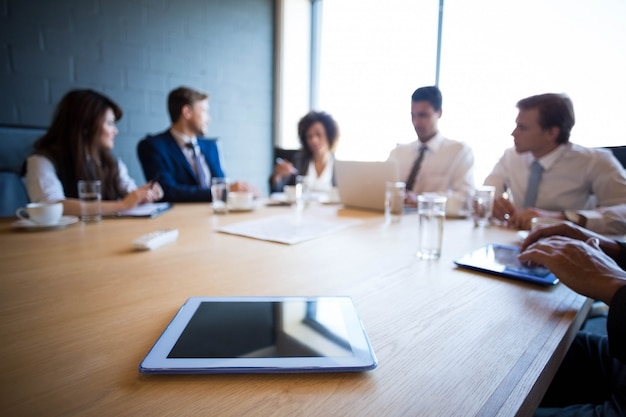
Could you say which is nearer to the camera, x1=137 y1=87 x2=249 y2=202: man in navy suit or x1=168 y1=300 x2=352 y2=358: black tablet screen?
x1=168 y1=300 x2=352 y2=358: black tablet screen

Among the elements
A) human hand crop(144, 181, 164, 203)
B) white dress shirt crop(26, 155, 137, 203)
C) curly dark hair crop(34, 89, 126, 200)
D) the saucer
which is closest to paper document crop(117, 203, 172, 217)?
human hand crop(144, 181, 164, 203)

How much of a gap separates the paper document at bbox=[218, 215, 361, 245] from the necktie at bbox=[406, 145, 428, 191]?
29.8 inches

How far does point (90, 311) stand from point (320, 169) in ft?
7.68

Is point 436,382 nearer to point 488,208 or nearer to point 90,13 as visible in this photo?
point 488,208

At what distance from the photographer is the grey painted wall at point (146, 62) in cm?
208

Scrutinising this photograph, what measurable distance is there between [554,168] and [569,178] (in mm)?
82

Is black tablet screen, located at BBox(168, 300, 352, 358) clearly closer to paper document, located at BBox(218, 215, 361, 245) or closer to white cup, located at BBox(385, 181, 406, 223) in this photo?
paper document, located at BBox(218, 215, 361, 245)

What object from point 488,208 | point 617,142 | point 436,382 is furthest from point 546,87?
point 436,382

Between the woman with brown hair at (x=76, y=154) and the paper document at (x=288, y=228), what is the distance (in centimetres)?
56

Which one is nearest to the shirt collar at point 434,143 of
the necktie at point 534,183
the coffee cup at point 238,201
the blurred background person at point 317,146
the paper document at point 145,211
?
the necktie at point 534,183

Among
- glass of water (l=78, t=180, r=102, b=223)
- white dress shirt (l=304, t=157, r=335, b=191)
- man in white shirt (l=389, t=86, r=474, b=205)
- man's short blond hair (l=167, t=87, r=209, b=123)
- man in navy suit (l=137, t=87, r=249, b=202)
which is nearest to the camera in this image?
glass of water (l=78, t=180, r=102, b=223)

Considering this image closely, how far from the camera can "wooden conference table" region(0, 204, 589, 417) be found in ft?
1.12

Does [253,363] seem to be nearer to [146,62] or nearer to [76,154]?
[76,154]

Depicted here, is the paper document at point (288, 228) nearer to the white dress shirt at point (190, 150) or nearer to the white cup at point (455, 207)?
the white cup at point (455, 207)
